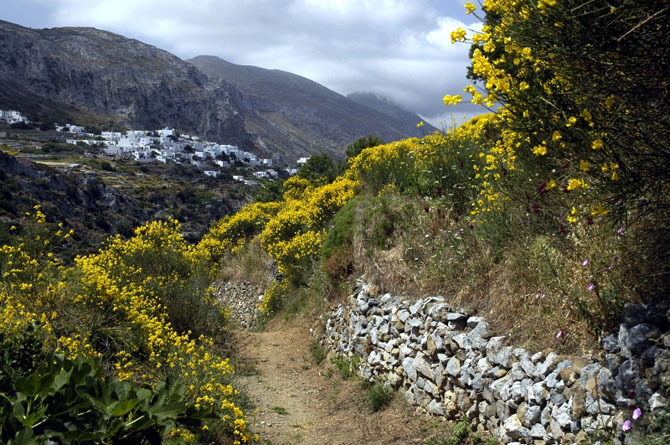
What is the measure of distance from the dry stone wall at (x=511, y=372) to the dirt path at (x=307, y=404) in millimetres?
384

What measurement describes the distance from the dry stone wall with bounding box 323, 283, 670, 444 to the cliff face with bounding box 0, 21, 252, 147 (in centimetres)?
11478

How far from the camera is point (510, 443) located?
3773mm

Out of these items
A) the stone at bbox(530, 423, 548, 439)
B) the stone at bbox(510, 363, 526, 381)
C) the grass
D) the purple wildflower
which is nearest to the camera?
the purple wildflower

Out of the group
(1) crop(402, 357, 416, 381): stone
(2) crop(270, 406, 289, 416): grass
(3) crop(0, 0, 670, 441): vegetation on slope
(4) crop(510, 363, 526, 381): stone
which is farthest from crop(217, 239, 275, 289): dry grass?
(4) crop(510, 363, 526, 381): stone

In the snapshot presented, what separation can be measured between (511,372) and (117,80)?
455 feet

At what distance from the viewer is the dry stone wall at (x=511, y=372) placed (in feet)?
9.98

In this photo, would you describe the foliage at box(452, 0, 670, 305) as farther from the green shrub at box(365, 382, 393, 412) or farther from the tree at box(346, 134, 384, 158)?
the tree at box(346, 134, 384, 158)

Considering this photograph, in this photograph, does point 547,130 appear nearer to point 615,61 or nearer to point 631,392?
point 615,61

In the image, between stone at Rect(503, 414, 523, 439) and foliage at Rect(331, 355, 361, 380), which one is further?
foliage at Rect(331, 355, 361, 380)

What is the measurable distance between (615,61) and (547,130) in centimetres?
68

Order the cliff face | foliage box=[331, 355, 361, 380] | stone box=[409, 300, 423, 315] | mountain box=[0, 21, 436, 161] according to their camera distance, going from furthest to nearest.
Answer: the cliff face < mountain box=[0, 21, 436, 161] < foliage box=[331, 355, 361, 380] < stone box=[409, 300, 423, 315]

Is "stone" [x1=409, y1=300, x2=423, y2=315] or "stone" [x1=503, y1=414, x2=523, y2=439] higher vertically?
"stone" [x1=409, y1=300, x2=423, y2=315]

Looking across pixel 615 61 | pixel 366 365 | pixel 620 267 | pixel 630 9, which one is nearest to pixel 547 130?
pixel 615 61

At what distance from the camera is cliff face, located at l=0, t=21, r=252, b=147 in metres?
110
